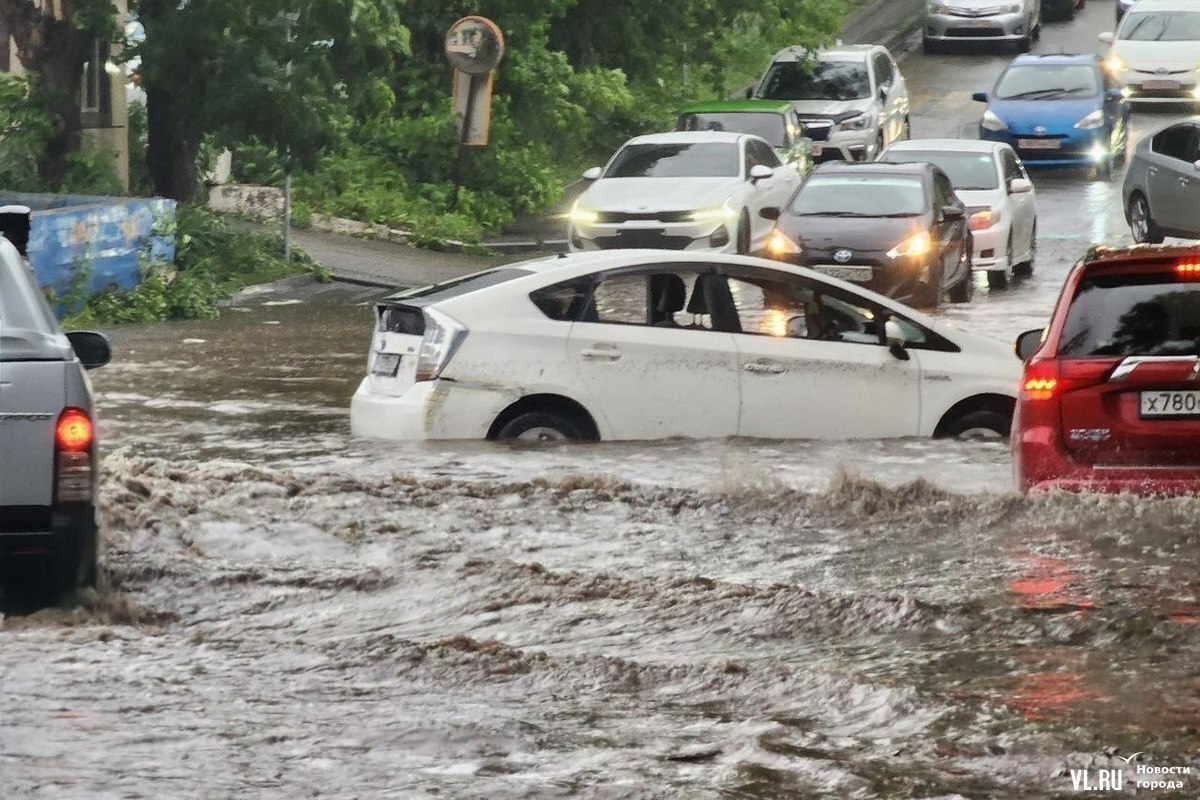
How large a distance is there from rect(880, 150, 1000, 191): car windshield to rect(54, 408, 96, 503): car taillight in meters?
19.1

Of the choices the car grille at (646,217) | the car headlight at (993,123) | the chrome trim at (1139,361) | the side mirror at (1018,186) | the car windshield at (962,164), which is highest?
the car headlight at (993,123)

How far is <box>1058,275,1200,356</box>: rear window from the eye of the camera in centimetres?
955

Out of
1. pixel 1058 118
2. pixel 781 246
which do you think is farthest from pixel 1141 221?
pixel 1058 118

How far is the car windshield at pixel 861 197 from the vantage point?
2238 cm

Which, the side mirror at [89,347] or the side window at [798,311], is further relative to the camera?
the side window at [798,311]

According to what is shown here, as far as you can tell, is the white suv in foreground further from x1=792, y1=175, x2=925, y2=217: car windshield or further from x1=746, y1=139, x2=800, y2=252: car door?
x1=792, y1=175, x2=925, y2=217: car windshield

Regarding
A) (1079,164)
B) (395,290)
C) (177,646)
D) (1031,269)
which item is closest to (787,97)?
(1079,164)

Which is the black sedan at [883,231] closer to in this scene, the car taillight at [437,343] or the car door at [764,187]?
the car door at [764,187]

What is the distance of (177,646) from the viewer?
8.02 meters

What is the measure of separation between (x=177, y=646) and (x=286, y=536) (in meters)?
2.56

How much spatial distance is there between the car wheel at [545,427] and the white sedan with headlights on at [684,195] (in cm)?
1164

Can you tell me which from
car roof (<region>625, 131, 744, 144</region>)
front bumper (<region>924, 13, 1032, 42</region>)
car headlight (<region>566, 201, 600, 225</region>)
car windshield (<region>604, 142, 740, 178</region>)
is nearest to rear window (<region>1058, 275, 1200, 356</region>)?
car headlight (<region>566, 201, 600, 225</region>)

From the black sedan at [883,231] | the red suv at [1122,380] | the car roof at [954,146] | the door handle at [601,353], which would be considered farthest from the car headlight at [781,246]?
the red suv at [1122,380]

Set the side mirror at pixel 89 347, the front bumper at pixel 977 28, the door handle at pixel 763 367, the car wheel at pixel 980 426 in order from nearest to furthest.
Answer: the side mirror at pixel 89 347
the door handle at pixel 763 367
the car wheel at pixel 980 426
the front bumper at pixel 977 28
